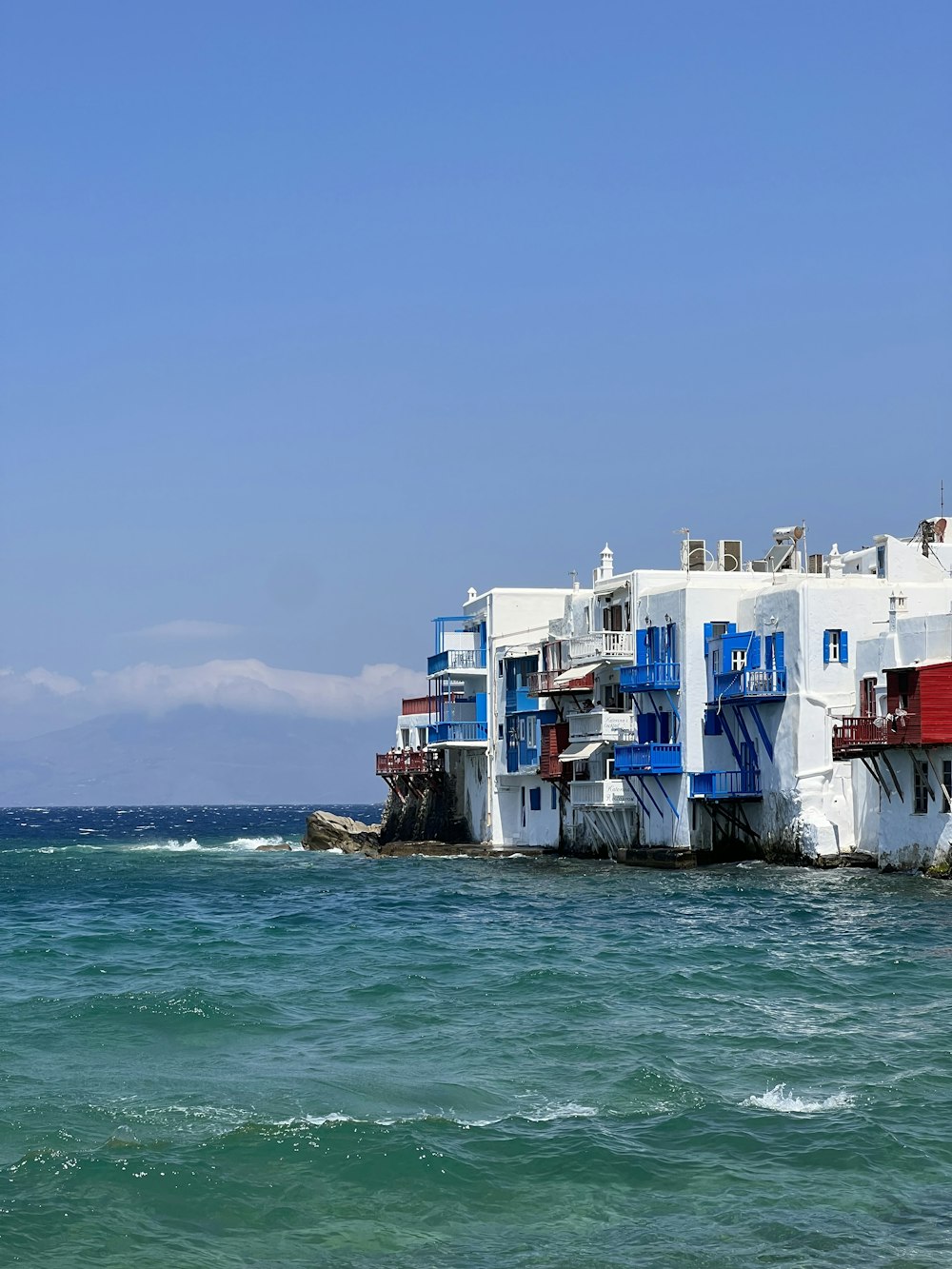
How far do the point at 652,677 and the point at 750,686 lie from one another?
5.33 m

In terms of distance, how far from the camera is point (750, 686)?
55312 millimetres

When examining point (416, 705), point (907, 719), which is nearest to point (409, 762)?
point (416, 705)

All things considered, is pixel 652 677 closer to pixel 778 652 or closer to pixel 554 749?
pixel 778 652

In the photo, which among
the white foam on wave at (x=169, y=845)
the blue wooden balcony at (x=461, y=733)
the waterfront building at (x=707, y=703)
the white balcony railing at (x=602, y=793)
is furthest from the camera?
the white foam on wave at (x=169, y=845)

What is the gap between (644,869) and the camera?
58875 millimetres

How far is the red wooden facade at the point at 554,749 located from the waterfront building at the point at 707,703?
10cm

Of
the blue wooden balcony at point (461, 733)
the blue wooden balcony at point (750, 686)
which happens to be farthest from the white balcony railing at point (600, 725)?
the blue wooden balcony at point (461, 733)

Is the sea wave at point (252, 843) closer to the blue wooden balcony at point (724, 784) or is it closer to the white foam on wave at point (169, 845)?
the white foam on wave at point (169, 845)

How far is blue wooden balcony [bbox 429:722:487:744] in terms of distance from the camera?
244ft

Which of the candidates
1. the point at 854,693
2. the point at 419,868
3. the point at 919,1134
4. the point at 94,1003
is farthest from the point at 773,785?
the point at 919,1134

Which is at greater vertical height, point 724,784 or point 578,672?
point 578,672

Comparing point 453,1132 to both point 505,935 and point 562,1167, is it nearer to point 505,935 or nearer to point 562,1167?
point 562,1167

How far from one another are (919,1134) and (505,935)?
784 inches

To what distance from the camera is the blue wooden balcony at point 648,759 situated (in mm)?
58500
